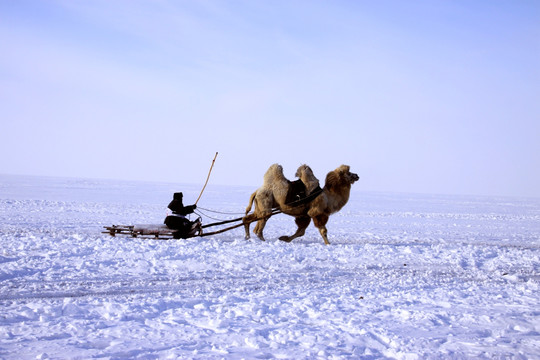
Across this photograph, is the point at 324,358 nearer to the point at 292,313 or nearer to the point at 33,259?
the point at 292,313

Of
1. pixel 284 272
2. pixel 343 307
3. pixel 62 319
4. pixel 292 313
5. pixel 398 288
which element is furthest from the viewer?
pixel 284 272

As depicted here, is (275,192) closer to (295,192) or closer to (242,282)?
(295,192)

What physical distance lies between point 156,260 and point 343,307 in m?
4.13

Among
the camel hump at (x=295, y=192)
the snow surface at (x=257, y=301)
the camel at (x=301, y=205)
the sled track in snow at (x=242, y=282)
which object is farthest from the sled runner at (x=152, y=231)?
the sled track in snow at (x=242, y=282)

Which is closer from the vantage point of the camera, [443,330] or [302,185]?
[443,330]

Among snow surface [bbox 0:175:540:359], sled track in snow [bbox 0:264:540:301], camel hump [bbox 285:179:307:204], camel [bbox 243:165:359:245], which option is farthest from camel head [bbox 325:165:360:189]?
sled track in snow [bbox 0:264:540:301]

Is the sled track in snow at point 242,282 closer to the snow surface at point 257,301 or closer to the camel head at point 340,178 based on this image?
the snow surface at point 257,301

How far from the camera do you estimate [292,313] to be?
19.9 feet

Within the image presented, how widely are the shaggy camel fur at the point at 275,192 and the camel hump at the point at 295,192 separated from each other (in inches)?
2.4

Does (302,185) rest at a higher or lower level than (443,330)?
higher

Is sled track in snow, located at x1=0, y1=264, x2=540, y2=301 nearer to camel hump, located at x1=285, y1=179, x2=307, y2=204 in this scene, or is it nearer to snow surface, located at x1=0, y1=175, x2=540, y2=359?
snow surface, located at x1=0, y1=175, x2=540, y2=359

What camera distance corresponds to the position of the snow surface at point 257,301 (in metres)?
4.88

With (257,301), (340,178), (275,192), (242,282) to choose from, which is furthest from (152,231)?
(257,301)

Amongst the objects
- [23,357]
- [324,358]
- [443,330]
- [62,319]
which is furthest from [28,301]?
[443,330]
